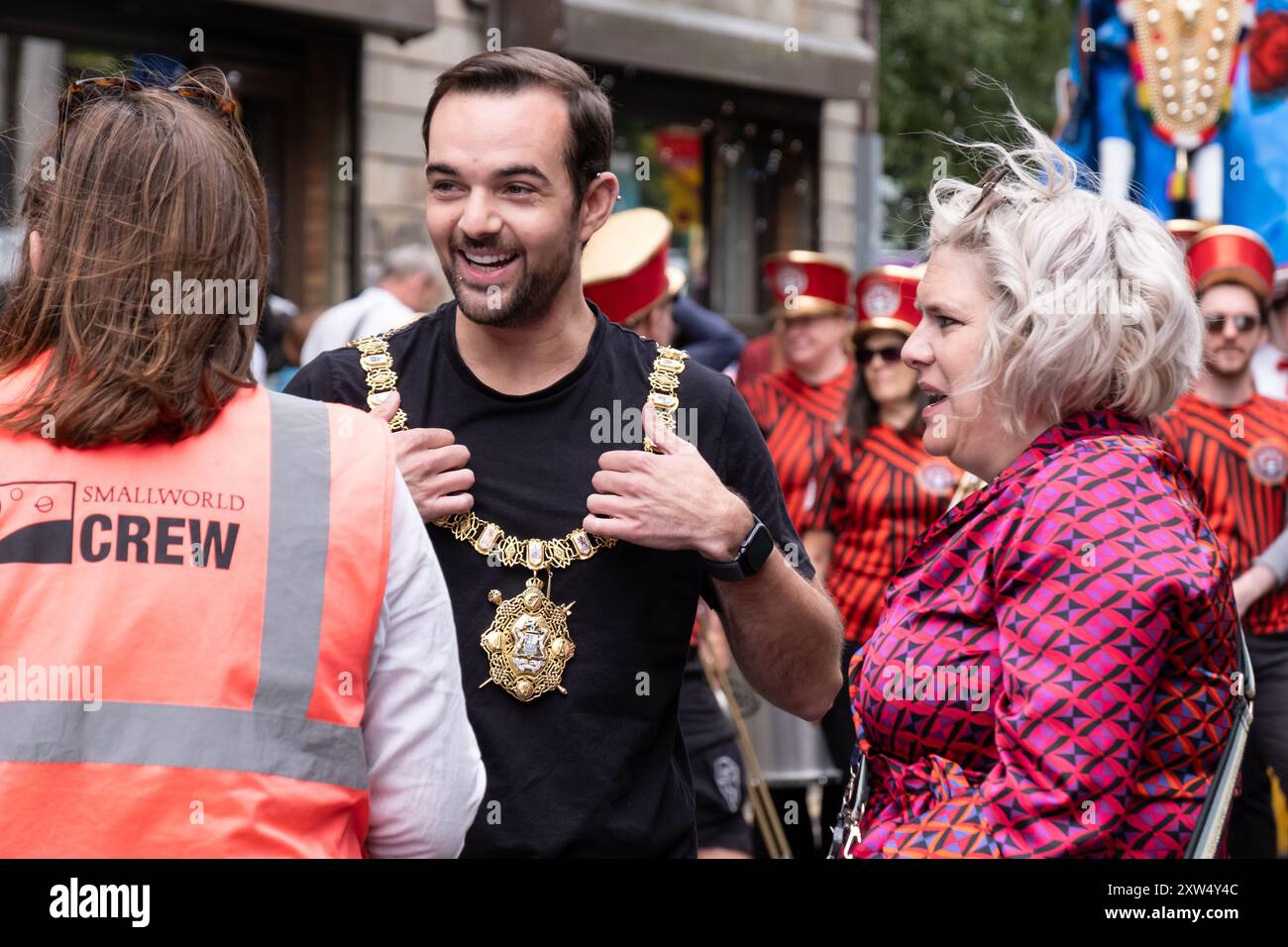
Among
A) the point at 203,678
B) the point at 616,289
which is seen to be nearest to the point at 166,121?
the point at 203,678

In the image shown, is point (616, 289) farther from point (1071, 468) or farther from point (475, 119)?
point (1071, 468)

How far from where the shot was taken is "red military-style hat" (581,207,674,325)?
5.27 meters

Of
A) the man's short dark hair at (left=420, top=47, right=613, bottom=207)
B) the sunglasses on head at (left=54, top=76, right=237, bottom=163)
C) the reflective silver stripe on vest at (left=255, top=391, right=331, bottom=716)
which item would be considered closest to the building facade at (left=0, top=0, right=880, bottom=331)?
the man's short dark hair at (left=420, top=47, right=613, bottom=207)

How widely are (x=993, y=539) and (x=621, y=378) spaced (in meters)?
0.80

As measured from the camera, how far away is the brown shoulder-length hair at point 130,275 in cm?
178

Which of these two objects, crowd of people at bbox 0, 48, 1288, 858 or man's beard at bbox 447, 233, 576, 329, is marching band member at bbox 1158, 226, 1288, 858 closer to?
crowd of people at bbox 0, 48, 1288, 858

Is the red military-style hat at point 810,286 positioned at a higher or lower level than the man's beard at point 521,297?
higher

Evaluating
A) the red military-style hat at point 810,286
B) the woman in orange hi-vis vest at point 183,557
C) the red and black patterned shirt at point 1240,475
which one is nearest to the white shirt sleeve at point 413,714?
the woman in orange hi-vis vest at point 183,557

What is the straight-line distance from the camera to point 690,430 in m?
2.67

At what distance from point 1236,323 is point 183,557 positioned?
4.42 meters

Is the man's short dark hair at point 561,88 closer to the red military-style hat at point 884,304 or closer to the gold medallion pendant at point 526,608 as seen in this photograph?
the gold medallion pendant at point 526,608

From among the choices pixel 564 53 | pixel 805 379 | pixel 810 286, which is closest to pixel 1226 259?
pixel 805 379

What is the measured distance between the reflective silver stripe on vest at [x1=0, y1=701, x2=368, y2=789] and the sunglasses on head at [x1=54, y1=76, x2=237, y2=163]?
0.70 m
